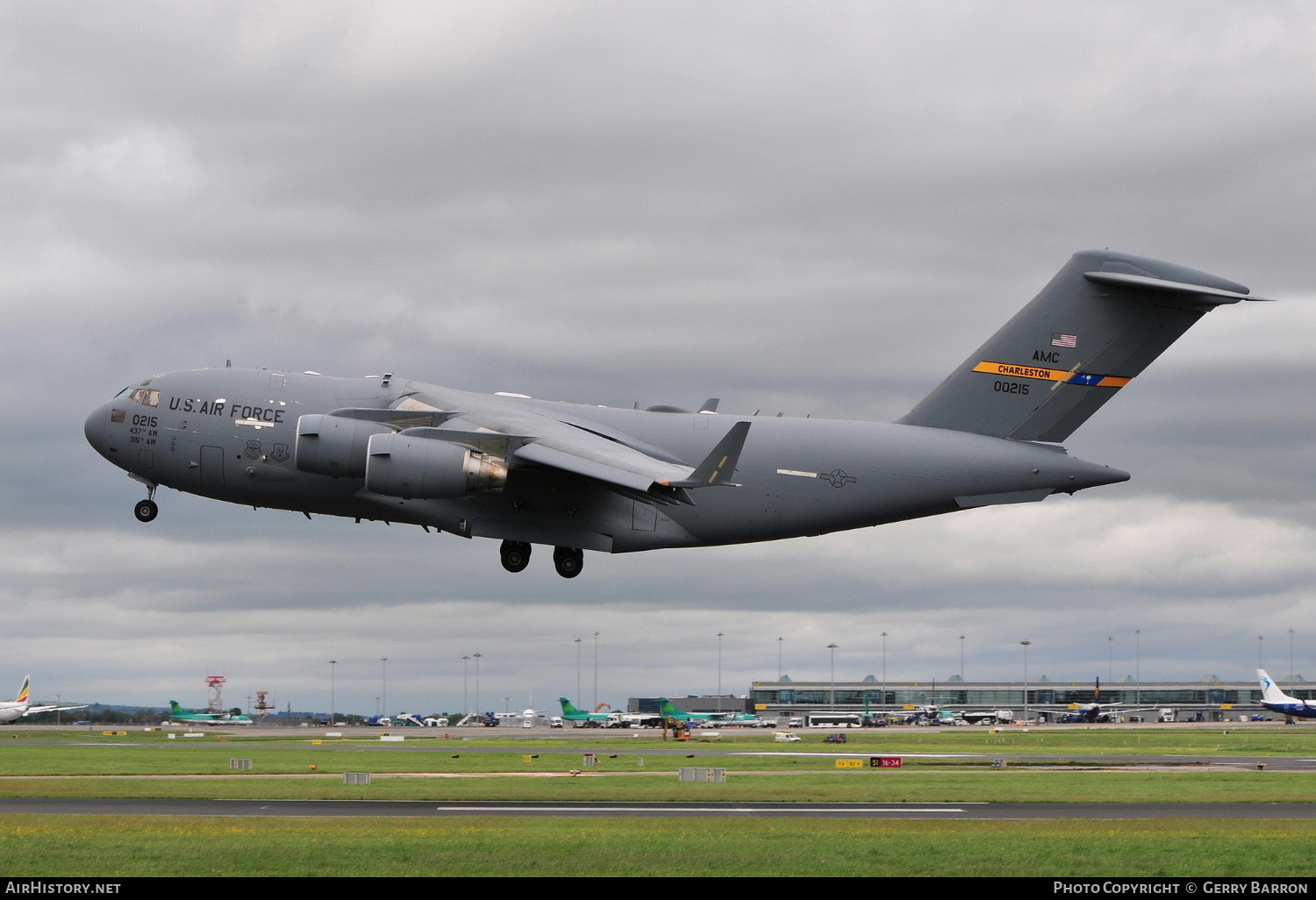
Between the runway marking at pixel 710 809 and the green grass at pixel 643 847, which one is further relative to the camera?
the runway marking at pixel 710 809

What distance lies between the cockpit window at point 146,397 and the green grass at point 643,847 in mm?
7851

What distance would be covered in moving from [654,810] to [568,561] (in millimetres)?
5426

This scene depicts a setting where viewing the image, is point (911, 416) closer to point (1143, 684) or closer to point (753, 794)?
point (753, 794)

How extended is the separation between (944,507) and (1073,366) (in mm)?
3811

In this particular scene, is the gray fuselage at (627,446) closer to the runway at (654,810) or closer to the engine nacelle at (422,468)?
the engine nacelle at (422,468)

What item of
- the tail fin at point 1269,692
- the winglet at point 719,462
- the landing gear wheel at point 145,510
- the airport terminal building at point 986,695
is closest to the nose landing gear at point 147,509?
the landing gear wheel at point 145,510

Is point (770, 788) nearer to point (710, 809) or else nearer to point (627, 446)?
point (710, 809)

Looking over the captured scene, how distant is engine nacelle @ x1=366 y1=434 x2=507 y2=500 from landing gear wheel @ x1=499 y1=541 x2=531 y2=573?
2.42 meters

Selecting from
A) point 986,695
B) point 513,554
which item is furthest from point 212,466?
point 986,695

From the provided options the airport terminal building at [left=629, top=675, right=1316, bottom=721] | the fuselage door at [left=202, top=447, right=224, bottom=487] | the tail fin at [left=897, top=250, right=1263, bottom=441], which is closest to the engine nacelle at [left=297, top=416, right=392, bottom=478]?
the fuselage door at [left=202, top=447, right=224, bottom=487]

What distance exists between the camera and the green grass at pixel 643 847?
18.7 metres

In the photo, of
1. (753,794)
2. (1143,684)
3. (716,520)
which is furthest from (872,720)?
(716,520)

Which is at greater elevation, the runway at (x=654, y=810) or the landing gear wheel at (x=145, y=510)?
the landing gear wheel at (x=145, y=510)
